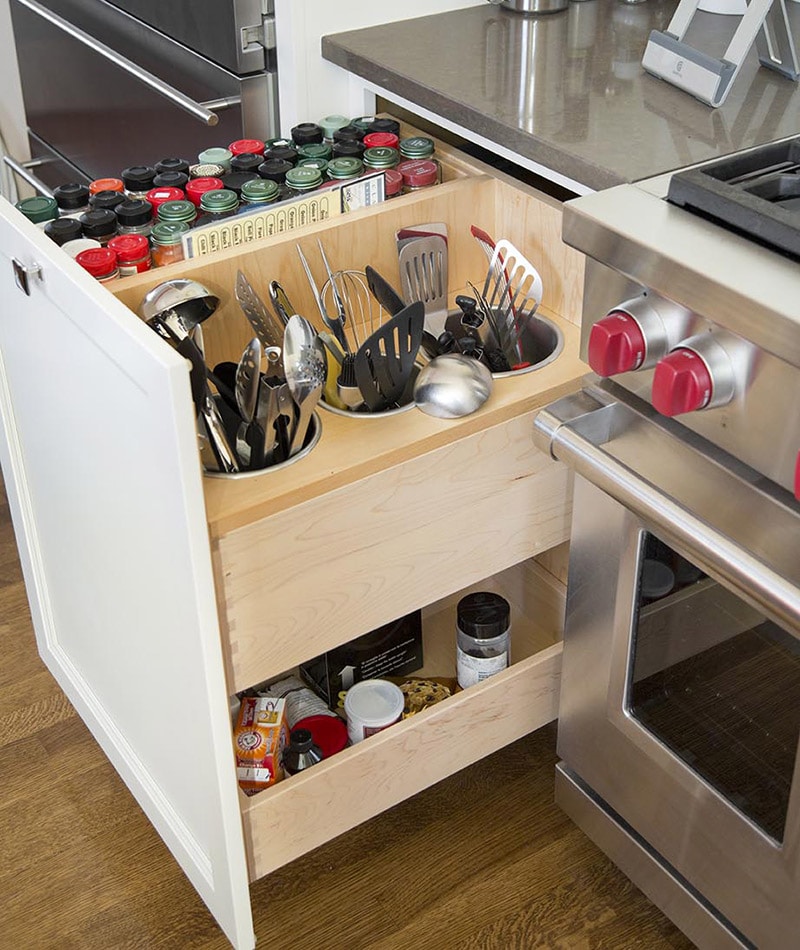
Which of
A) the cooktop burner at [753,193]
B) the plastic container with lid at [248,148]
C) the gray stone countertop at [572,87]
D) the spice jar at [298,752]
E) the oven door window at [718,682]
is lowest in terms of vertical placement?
the spice jar at [298,752]

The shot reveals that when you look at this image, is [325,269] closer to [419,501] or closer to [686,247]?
[419,501]

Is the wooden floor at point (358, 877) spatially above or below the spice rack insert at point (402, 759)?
below

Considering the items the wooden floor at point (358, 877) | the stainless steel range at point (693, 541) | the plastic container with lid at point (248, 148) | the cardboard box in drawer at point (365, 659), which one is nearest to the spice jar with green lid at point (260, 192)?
the plastic container with lid at point (248, 148)

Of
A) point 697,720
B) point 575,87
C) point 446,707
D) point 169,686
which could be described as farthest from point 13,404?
point 697,720

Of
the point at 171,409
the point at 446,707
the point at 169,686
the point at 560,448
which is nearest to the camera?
the point at 171,409

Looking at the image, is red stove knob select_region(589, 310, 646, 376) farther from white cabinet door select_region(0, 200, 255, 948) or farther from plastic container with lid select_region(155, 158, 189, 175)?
plastic container with lid select_region(155, 158, 189, 175)

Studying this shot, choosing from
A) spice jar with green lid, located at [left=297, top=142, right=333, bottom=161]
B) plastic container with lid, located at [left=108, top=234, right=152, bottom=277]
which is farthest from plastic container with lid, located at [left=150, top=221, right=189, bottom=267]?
spice jar with green lid, located at [left=297, top=142, right=333, bottom=161]

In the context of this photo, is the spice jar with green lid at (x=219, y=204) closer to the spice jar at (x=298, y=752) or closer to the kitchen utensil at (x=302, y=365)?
the kitchen utensil at (x=302, y=365)

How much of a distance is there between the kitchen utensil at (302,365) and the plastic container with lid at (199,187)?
315 millimetres

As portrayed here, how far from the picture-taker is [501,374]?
4.08 ft

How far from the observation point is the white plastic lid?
139 centimetres

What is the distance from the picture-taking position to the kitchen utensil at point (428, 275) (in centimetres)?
133

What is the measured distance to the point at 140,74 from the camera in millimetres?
1630

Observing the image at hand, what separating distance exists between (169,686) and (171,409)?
0.41 meters
